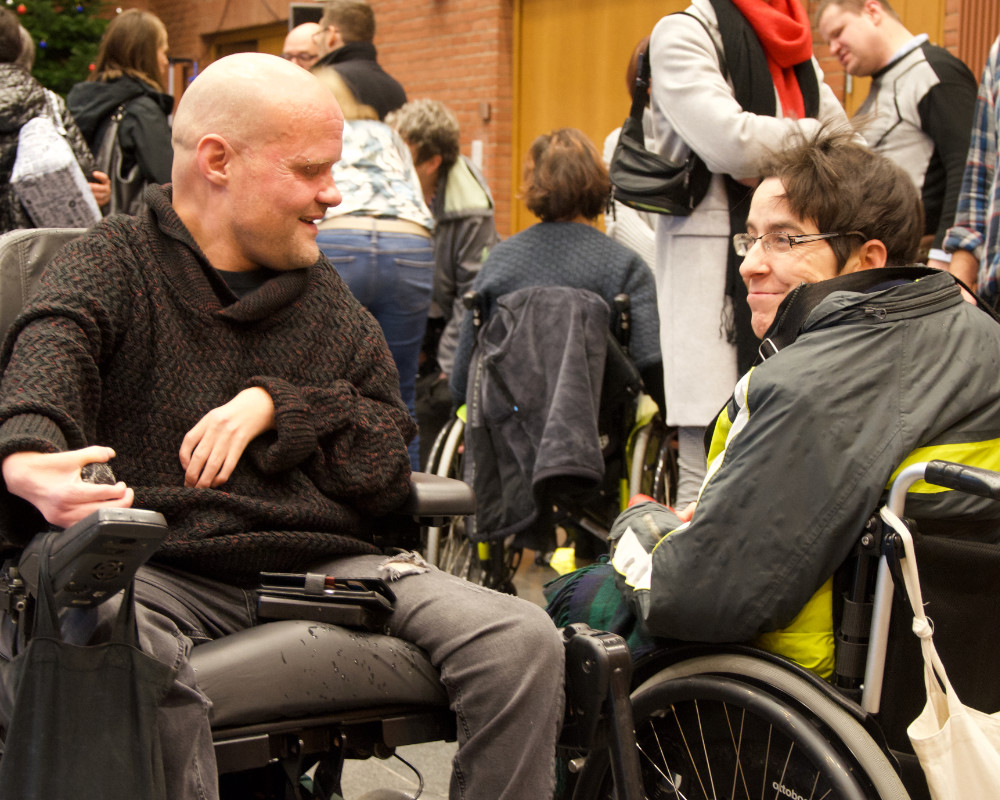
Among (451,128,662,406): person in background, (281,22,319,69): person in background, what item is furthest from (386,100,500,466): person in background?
(451,128,662,406): person in background

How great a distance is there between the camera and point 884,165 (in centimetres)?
195

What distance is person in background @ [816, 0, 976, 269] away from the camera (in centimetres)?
337

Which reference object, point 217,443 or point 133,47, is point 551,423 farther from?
point 133,47

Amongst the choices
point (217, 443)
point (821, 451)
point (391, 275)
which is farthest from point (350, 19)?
point (821, 451)

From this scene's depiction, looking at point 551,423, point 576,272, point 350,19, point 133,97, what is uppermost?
point 350,19

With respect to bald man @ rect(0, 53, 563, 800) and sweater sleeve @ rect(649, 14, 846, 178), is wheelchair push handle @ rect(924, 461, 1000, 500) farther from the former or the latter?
sweater sleeve @ rect(649, 14, 846, 178)

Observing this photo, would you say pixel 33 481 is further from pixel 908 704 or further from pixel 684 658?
pixel 908 704

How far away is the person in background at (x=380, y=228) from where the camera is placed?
11.4ft

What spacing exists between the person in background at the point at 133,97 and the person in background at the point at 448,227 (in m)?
0.87

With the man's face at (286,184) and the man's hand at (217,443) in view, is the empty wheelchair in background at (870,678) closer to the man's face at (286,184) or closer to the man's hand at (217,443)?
the man's hand at (217,443)

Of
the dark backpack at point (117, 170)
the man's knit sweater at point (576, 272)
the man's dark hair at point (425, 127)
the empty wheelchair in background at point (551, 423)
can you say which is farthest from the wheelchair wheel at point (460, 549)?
the dark backpack at point (117, 170)

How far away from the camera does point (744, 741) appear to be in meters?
1.74

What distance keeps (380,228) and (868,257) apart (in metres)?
1.88

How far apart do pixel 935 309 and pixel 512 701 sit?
849 millimetres
